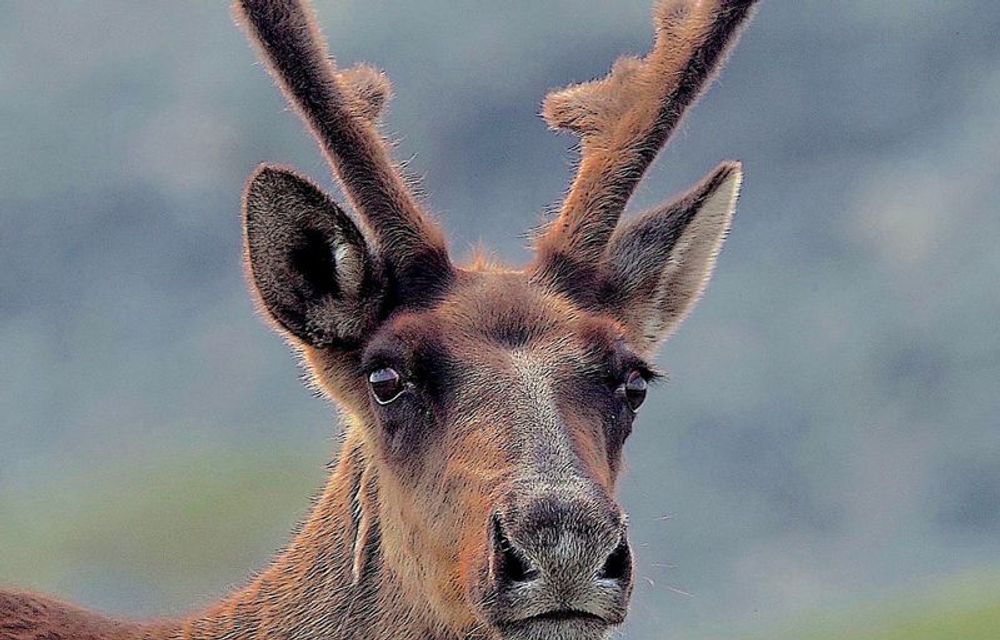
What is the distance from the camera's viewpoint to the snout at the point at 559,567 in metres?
6.82

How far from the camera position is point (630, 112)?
31.9 feet

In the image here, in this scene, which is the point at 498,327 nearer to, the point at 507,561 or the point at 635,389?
the point at 635,389

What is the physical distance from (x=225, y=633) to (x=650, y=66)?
4.37 m

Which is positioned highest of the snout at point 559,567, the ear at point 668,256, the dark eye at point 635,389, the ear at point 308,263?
the ear at point 668,256

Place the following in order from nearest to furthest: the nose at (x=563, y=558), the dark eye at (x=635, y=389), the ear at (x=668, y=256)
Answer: the nose at (x=563, y=558), the dark eye at (x=635, y=389), the ear at (x=668, y=256)

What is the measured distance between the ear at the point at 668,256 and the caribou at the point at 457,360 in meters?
0.01

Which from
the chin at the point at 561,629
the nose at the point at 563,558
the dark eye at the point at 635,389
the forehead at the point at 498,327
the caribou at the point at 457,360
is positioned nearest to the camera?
the nose at the point at 563,558

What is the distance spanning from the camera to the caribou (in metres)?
7.11

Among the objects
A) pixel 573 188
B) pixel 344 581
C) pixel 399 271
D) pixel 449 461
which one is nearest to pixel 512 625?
pixel 449 461

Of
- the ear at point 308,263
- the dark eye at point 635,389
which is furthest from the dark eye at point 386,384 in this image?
the dark eye at point 635,389

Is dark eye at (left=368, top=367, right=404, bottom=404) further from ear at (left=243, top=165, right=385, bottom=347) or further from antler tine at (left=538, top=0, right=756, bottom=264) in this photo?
antler tine at (left=538, top=0, right=756, bottom=264)

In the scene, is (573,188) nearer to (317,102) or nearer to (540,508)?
(317,102)

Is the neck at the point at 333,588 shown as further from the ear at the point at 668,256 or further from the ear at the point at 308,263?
the ear at the point at 668,256

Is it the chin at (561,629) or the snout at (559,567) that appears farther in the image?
the chin at (561,629)
